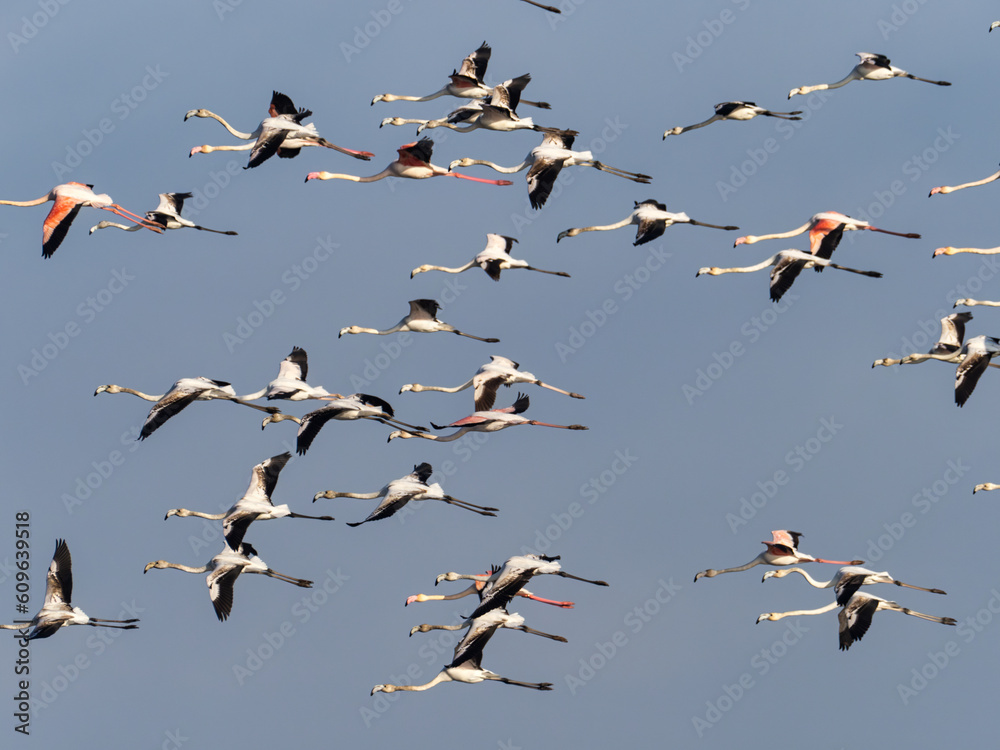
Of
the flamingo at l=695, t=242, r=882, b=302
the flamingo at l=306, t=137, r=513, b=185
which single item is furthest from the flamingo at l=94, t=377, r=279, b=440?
the flamingo at l=695, t=242, r=882, b=302

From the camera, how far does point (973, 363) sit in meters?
38.8

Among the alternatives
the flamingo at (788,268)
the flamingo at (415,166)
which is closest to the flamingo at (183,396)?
the flamingo at (415,166)

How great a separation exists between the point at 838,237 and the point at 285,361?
13733 millimetres

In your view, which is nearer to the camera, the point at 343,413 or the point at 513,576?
the point at 513,576

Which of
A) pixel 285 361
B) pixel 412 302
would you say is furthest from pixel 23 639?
pixel 412 302

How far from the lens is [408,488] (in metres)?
39.9

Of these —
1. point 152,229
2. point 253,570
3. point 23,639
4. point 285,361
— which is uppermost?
point 152,229

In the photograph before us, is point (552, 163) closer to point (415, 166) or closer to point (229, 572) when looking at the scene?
point (415, 166)

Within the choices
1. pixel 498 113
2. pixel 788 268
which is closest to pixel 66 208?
pixel 498 113

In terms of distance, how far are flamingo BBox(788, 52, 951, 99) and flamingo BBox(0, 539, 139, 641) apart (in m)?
21.1

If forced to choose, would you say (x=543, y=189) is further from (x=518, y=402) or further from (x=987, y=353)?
(x=987, y=353)

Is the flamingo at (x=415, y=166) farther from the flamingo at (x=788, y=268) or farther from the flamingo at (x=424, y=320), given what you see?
the flamingo at (x=788, y=268)

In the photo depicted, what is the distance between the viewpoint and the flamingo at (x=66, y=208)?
3816 cm

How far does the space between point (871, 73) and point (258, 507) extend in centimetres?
1812
